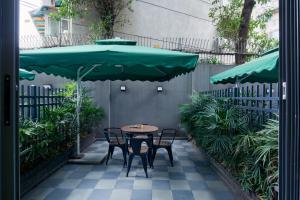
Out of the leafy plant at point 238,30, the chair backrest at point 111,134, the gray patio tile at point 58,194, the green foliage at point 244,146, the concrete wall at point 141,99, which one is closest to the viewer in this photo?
the green foliage at point 244,146

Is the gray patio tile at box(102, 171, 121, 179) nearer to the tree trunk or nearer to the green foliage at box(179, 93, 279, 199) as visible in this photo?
the green foliage at box(179, 93, 279, 199)

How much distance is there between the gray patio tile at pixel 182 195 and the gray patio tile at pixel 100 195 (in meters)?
0.97

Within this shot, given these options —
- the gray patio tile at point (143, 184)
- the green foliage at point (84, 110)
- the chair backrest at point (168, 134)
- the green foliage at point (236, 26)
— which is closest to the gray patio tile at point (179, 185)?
the gray patio tile at point (143, 184)

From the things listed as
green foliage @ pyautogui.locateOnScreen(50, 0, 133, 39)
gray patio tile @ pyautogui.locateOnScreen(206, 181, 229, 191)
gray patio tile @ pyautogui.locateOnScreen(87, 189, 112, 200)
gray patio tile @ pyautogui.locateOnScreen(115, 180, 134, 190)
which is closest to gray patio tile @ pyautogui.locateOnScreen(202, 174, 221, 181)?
gray patio tile @ pyautogui.locateOnScreen(206, 181, 229, 191)

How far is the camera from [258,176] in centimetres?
320

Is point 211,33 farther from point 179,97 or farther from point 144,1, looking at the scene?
point 179,97

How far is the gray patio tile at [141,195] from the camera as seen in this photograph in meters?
3.77

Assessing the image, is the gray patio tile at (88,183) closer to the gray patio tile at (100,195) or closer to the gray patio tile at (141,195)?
the gray patio tile at (100,195)

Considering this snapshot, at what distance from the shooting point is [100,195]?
3.88 metres

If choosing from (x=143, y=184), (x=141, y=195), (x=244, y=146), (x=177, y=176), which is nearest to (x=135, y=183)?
(x=143, y=184)

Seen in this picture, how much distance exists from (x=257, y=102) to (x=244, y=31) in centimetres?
584

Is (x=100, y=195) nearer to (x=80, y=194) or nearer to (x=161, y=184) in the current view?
(x=80, y=194)

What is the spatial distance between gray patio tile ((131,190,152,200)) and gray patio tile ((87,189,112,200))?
14.3 inches

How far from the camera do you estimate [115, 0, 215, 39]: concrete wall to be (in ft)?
39.0
